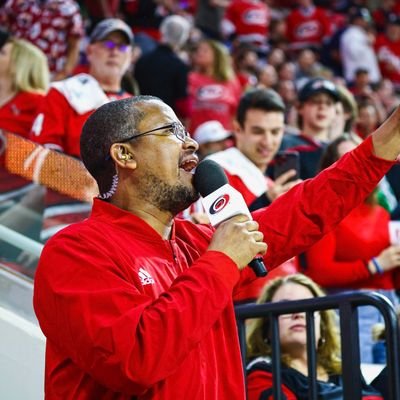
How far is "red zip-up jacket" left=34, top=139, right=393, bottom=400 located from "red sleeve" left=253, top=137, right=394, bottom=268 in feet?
0.96

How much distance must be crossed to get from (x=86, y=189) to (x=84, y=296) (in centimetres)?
256

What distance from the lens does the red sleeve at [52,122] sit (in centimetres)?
590

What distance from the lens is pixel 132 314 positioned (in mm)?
2705

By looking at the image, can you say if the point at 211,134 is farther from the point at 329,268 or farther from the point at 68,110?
the point at 329,268

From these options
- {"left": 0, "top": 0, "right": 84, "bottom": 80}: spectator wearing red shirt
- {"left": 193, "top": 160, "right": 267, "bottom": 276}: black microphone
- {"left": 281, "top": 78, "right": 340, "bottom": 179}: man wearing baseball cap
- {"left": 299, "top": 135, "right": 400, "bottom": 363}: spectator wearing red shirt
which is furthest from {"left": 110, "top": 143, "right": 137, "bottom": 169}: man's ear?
{"left": 0, "top": 0, "right": 84, "bottom": 80}: spectator wearing red shirt

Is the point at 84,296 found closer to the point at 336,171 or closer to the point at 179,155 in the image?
the point at 179,155

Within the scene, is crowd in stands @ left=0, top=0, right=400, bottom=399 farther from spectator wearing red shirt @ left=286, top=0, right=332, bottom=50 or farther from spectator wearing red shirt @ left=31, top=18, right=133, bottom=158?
spectator wearing red shirt @ left=286, top=0, right=332, bottom=50

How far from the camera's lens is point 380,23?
55.5 feet

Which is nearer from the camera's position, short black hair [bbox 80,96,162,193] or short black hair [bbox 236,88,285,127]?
short black hair [bbox 80,96,162,193]

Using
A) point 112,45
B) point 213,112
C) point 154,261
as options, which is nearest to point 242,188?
point 112,45

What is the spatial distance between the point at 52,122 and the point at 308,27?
34.3 ft

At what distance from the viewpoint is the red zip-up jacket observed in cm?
269

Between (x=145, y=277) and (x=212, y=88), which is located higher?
(x=145, y=277)

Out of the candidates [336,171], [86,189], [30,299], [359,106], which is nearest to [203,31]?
[359,106]
